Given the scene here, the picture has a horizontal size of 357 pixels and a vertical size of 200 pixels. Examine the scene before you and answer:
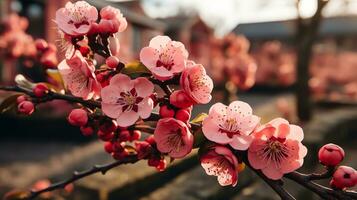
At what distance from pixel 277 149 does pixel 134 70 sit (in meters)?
0.46

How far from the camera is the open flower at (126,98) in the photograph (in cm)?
104

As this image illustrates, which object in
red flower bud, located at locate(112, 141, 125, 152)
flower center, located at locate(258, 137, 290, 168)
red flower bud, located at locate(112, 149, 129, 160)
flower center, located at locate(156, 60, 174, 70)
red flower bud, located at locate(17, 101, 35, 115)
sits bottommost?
red flower bud, located at locate(112, 149, 129, 160)

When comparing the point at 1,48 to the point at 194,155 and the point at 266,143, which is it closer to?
the point at 194,155

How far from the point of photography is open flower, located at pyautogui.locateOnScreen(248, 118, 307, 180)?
96cm

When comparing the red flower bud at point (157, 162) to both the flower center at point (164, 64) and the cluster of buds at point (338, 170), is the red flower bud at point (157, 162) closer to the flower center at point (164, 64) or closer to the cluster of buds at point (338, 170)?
the flower center at point (164, 64)

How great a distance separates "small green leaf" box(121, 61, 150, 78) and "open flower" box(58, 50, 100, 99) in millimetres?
94

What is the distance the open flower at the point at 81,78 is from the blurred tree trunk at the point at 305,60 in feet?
22.4

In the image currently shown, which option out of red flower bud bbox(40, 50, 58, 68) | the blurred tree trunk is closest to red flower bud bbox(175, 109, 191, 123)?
red flower bud bbox(40, 50, 58, 68)

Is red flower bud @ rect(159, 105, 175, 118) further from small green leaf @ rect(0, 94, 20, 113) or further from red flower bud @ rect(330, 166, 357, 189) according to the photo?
small green leaf @ rect(0, 94, 20, 113)

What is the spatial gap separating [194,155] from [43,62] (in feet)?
9.81

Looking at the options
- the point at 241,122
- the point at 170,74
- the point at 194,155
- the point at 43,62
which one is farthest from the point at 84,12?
the point at 194,155

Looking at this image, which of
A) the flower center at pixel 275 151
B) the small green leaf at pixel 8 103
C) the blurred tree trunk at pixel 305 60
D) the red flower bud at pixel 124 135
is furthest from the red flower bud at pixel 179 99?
the blurred tree trunk at pixel 305 60

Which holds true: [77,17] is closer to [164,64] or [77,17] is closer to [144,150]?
[164,64]

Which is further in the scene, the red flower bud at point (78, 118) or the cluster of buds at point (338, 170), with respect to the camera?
the red flower bud at point (78, 118)
